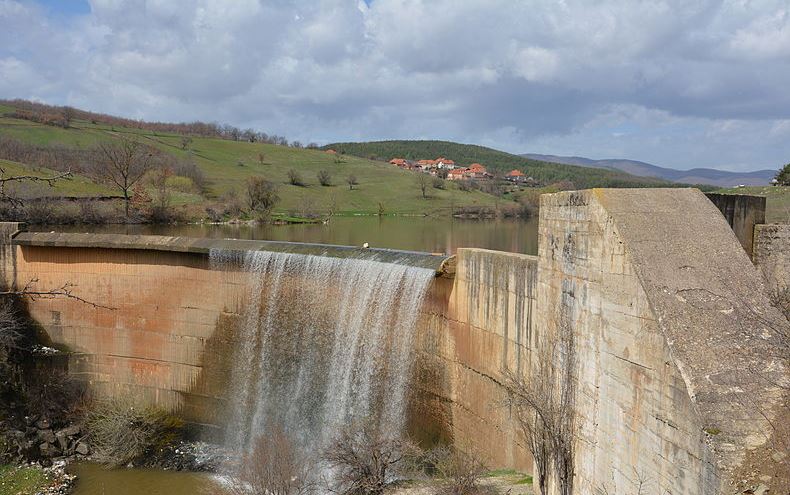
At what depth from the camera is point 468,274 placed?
37.9 ft

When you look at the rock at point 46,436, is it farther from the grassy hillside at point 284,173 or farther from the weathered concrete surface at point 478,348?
the grassy hillside at point 284,173

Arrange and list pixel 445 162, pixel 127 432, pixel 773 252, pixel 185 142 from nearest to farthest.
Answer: pixel 773 252, pixel 127 432, pixel 185 142, pixel 445 162

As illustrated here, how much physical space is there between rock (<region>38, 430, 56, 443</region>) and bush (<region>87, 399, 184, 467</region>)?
2.53 feet

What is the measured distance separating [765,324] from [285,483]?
720cm

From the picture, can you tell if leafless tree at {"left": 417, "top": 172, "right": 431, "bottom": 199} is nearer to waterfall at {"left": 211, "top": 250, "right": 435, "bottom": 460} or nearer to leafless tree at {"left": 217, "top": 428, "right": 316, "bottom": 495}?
waterfall at {"left": 211, "top": 250, "right": 435, "bottom": 460}

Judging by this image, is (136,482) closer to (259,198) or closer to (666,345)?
(666,345)

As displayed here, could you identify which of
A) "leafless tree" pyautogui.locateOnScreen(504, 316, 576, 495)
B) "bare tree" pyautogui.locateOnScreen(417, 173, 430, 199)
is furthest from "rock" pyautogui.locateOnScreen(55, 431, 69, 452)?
"bare tree" pyautogui.locateOnScreen(417, 173, 430, 199)

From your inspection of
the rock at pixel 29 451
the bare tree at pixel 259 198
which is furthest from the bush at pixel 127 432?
the bare tree at pixel 259 198

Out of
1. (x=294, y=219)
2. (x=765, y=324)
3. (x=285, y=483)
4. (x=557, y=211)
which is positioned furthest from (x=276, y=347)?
(x=294, y=219)

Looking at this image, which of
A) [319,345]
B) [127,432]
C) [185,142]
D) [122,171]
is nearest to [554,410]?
[319,345]

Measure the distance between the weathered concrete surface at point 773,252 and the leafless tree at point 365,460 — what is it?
5966mm

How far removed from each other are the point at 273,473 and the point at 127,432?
228 inches

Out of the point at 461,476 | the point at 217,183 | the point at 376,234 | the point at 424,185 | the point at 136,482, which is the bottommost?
the point at 136,482

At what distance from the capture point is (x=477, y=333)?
444 inches
